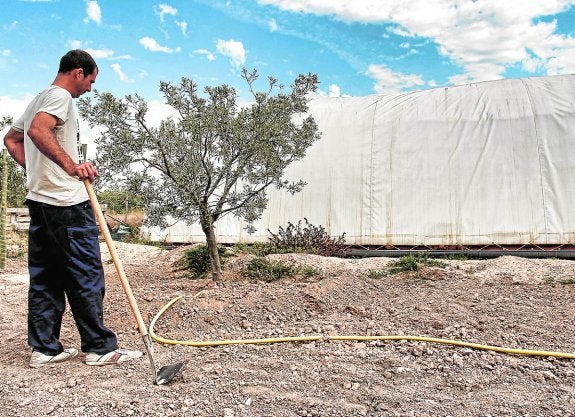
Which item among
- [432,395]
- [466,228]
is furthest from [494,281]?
[466,228]

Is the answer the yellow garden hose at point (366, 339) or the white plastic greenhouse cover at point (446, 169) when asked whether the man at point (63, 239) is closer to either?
the yellow garden hose at point (366, 339)

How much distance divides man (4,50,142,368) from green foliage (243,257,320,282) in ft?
8.38

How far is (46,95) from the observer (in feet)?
11.9

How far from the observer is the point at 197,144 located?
5.82 m

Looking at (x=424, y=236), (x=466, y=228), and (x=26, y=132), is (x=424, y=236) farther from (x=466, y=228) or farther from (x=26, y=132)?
(x=26, y=132)

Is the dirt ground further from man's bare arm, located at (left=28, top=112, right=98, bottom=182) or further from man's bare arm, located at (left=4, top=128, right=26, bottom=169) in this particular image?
man's bare arm, located at (left=4, top=128, right=26, bottom=169)

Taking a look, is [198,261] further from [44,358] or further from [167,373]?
[167,373]

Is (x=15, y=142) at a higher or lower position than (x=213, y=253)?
higher

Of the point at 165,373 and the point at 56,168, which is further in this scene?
the point at 56,168

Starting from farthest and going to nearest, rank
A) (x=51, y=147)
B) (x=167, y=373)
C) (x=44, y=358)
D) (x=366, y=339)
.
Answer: (x=366, y=339), (x=44, y=358), (x=51, y=147), (x=167, y=373)

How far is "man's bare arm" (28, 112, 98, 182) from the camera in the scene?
3.48 m

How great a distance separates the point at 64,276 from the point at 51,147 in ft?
3.01

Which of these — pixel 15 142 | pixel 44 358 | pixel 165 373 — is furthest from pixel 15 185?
pixel 165 373

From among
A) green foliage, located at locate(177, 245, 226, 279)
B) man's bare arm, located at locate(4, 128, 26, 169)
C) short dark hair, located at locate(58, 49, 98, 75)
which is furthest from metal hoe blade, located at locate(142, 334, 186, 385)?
green foliage, located at locate(177, 245, 226, 279)
